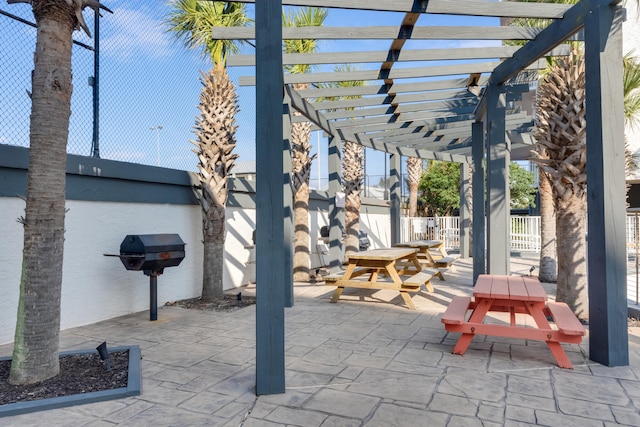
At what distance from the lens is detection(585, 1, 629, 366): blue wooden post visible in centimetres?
352

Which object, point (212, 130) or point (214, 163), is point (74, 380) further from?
point (212, 130)

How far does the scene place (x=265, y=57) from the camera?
305cm

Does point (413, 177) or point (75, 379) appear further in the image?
point (413, 177)

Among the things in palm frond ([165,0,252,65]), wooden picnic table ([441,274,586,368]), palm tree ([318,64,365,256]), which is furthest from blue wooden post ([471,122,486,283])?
palm frond ([165,0,252,65])

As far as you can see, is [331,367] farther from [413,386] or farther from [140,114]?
[140,114]

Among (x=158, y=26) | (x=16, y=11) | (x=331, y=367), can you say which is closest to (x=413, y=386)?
(x=331, y=367)

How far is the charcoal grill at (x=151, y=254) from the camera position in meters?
5.14

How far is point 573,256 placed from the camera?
522 cm

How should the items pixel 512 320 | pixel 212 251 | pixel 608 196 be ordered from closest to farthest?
pixel 608 196
pixel 512 320
pixel 212 251

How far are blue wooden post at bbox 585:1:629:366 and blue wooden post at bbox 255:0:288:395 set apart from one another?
266cm

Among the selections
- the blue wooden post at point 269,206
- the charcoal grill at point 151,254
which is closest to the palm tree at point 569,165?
the blue wooden post at point 269,206

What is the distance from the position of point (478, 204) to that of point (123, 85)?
→ 573cm

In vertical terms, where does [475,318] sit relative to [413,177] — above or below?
below

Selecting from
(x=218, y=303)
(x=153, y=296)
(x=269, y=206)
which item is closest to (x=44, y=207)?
(x=269, y=206)
